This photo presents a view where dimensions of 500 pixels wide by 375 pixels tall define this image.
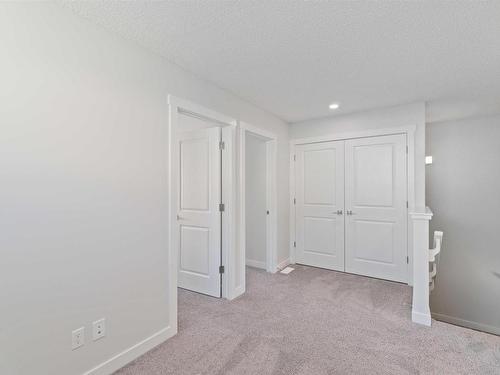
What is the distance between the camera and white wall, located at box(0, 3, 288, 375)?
1.38 m

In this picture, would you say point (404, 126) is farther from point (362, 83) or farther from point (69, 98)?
point (69, 98)

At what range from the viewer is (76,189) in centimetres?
162

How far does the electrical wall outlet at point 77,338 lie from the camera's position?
1.61m

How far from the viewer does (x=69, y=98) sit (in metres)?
1.59

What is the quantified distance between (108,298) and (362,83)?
2922 mm

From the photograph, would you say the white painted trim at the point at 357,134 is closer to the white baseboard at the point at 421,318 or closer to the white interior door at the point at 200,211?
the white interior door at the point at 200,211

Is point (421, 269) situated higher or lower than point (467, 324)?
higher

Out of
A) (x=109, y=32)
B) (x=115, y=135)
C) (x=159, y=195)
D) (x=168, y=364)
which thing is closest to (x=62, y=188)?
(x=115, y=135)

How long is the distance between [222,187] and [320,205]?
180 cm

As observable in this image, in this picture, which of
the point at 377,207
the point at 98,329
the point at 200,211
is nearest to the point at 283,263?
the point at 377,207

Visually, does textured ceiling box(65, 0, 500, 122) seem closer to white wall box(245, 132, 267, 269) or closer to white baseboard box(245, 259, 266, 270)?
white wall box(245, 132, 267, 269)

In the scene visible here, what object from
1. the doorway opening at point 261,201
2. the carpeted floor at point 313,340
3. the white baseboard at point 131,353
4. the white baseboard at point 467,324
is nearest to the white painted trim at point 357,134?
the doorway opening at point 261,201

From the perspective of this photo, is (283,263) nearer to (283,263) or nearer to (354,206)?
(283,263)

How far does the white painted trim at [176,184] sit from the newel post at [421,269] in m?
1.79
